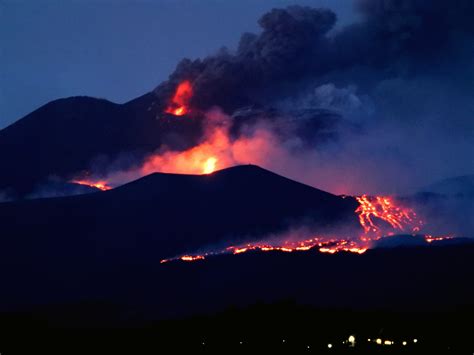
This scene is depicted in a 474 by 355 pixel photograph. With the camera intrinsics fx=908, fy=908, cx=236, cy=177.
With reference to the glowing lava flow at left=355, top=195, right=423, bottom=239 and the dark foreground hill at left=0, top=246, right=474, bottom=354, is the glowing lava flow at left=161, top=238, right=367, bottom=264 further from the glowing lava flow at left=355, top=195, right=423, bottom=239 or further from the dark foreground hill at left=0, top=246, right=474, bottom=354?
the glowing lava flow at left=355, top=195, right=423, bottom=239

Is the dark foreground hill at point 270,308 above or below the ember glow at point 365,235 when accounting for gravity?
below

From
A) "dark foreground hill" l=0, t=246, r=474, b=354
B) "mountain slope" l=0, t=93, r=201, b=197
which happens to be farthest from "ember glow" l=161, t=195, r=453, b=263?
"mountain slope" l=0, t=93, r=201, b=197

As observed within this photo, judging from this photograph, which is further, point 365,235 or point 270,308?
point 365,235

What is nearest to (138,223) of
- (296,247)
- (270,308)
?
Result: (296,247)

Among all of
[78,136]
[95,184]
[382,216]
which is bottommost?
[382,216]

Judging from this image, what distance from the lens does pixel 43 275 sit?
206 ft

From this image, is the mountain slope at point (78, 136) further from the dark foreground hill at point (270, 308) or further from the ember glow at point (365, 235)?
the dark foreground hill at point (270, 308)

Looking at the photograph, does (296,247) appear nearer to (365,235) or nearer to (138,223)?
(365,235)

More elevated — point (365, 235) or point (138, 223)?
point (138, 223)

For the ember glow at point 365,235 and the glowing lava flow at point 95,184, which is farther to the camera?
the glowing lava flow at point 95,184

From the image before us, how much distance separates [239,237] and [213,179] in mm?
11152

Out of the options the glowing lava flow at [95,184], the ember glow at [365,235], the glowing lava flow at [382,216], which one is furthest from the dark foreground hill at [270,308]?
the glowing lava flow at [95,184]

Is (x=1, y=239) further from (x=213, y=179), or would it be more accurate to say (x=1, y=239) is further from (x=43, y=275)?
(x=213, y=179)

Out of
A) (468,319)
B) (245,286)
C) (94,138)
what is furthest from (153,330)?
(94,138)
